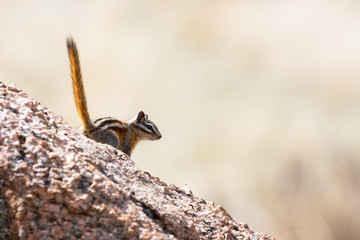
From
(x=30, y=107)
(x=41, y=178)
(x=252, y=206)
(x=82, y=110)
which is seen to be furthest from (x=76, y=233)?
(x=252, y=206)

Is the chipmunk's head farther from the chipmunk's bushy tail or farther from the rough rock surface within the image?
the rough rock surface

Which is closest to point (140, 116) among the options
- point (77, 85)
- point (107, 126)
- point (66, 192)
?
point (107, 126)

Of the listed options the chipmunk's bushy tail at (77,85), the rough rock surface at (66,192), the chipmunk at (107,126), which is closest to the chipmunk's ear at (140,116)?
the chipmunk at (107,126)

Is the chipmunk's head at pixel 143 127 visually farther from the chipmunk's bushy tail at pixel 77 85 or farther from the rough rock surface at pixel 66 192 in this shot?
the rough rock surface at pixel 66 192

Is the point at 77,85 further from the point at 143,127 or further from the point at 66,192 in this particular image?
the point at 66,192

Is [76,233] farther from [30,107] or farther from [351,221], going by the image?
[351,221]

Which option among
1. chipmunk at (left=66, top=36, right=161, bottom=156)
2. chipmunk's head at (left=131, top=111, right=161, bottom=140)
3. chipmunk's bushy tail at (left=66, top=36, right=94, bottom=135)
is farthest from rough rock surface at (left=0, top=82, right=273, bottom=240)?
chipmunk's head at (left=131, top=111, right=161, bottom=140)

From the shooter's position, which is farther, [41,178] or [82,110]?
[82,110]
